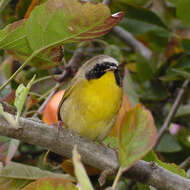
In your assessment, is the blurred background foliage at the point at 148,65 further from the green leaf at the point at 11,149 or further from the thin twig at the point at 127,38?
the green leaf at the point at 11,149

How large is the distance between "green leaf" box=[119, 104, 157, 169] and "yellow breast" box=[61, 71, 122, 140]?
0.84m

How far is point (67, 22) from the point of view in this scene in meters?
1.09

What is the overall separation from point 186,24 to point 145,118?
1.48 metres

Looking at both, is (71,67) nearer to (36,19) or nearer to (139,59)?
(139,59)

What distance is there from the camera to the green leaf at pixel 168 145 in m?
2.15

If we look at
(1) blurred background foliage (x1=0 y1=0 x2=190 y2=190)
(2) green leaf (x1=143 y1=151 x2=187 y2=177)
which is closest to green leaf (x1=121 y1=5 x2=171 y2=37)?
(1) blurred background foliage (x1=0 y1=0 x2=190 y2=190)

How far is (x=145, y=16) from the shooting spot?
7.96 ft

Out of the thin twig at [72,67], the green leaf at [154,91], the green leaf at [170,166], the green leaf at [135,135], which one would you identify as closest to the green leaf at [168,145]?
the green leaf at [154,91]

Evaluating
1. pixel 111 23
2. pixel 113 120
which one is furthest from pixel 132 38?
pixel 111 23

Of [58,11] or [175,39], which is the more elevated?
[58,11]

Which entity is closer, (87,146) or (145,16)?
(87,146)

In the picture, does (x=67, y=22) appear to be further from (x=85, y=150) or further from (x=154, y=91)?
(x=154, y=91)

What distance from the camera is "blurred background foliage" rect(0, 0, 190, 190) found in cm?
213

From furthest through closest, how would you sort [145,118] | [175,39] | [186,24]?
[175,39]
[186,24]
[145,118]
